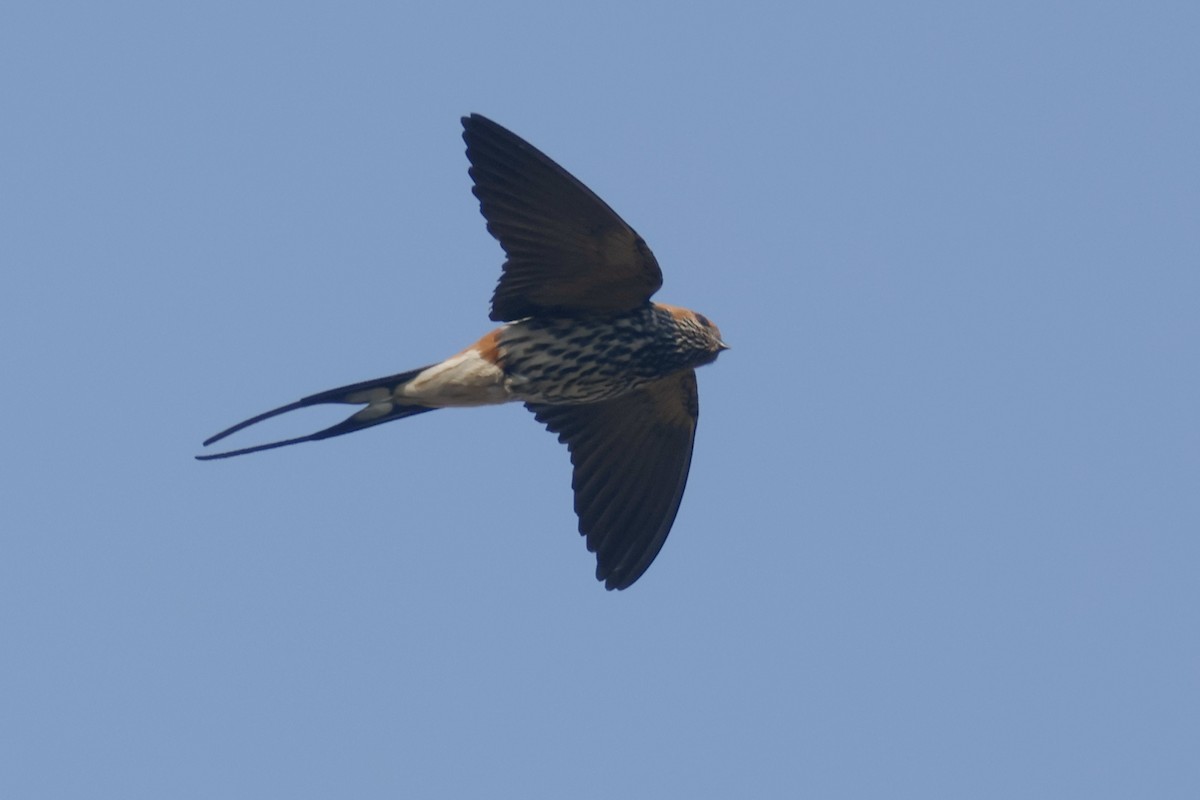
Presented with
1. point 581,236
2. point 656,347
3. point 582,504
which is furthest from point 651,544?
point 581,236

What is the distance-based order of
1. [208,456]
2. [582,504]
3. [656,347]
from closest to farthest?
1. [208,456]
2. [656,347]
3. [582,504]

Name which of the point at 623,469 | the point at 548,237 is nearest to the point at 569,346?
the point at 548,237

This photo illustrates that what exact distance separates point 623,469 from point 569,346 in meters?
1.44

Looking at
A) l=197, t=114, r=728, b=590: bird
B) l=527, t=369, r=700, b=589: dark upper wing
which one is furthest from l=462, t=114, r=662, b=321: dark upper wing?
l=527, t=369, r=700, b=589: dark upper wing

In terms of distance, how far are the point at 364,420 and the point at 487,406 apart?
32.9 inches

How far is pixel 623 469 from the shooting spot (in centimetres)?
1450

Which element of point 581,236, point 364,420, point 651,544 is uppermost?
point 581,236

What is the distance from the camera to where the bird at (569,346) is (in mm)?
12836

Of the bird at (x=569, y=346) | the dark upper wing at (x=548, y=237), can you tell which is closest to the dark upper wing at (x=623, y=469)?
the bird at (x=569, y=346)

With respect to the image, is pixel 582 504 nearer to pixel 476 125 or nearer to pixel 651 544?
pixel 651 544

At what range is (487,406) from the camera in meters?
13.7

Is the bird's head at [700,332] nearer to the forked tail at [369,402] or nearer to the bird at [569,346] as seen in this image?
the bird at [569,346]

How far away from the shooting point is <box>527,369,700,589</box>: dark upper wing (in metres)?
14.4

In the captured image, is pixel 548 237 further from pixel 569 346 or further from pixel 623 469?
pixel 623 469
